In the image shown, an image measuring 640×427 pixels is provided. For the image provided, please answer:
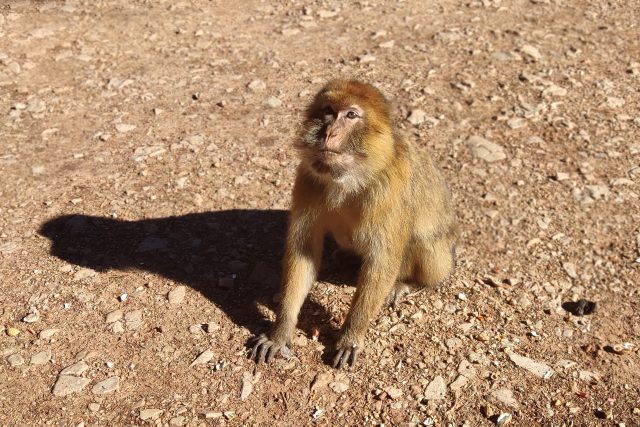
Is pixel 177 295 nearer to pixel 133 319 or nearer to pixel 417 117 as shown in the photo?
pixel 133 319

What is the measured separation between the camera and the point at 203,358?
5.03 meters

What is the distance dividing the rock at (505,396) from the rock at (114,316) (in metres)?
2.64

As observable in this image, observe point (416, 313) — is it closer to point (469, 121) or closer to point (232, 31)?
point (469, 121)

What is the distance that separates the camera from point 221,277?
575 cm

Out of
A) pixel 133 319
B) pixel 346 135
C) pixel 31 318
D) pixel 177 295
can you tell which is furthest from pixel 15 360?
pixel 346 135

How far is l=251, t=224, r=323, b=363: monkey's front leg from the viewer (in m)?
5.12

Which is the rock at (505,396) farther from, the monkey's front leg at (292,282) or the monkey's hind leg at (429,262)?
the monkey's front leg at (292,282)

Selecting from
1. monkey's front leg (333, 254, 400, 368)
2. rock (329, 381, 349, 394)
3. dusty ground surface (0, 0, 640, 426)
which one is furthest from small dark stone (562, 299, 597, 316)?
rock (329, 381, 349, 394)

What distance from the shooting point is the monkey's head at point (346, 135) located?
14.9ft

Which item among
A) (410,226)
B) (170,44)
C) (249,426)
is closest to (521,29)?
(170,44)

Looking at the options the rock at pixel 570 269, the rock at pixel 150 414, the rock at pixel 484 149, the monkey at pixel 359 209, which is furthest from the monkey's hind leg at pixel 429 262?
the rock at pixel 150 414

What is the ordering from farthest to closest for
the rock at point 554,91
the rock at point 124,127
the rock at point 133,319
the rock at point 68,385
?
the rock at point 554,91, the rock at point 124,127, the rock at point 133,319, the rock at point 68,385

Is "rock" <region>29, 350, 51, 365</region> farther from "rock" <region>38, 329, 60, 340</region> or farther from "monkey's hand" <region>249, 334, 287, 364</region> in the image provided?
"monkey's hand" <region>249, 334, 287, 364</region>

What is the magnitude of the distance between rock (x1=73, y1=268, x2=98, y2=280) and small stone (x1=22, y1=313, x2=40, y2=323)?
449 mm
